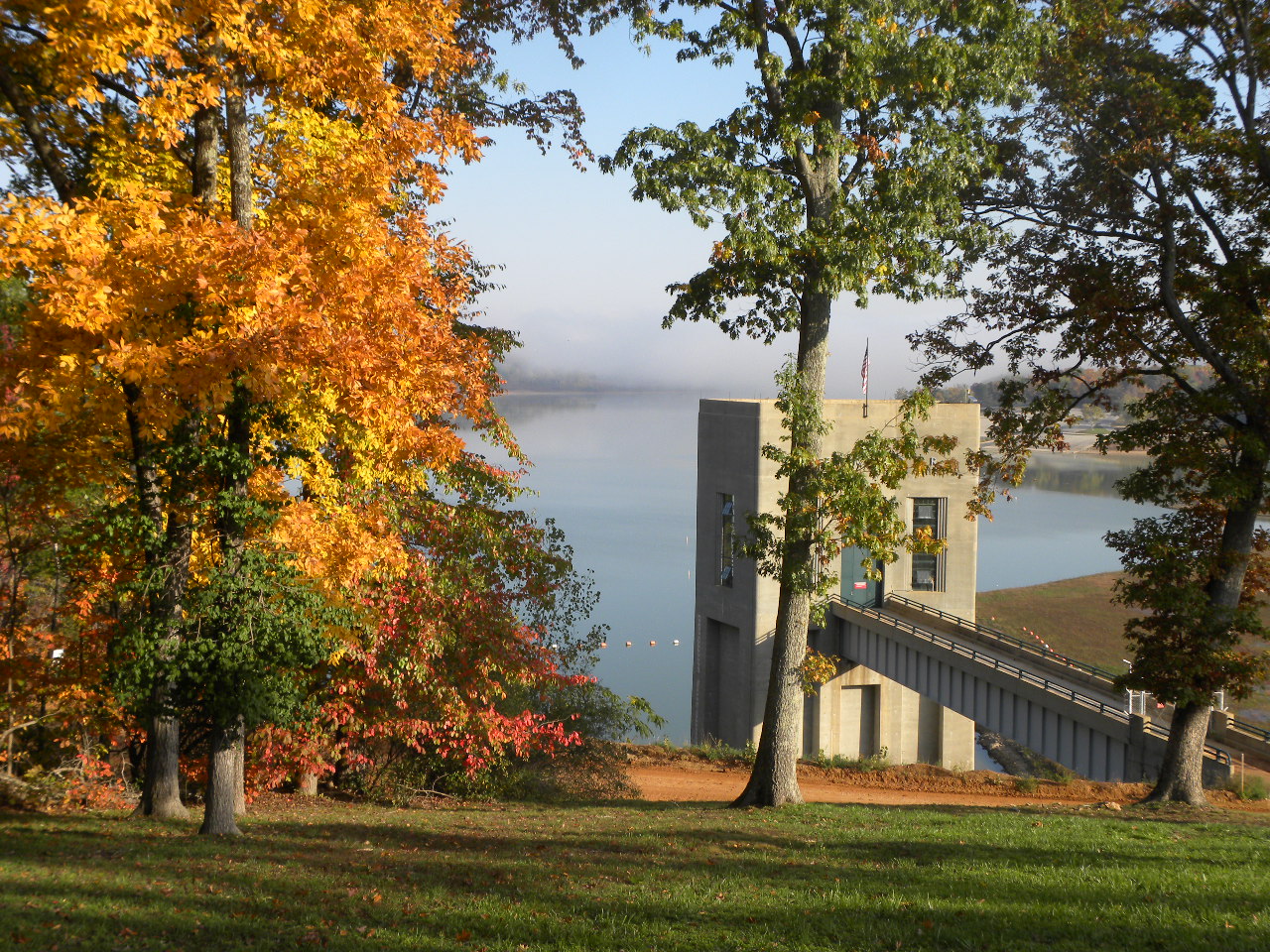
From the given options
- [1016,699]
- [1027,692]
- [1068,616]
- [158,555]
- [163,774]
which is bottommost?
[1068,616]

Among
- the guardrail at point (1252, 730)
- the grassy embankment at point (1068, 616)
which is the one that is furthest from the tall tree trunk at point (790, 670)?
the grassy embankment at point (1068, 616)

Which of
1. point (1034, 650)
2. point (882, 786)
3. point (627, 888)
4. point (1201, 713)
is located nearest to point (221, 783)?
point (627, 888)

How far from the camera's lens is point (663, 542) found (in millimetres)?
68250

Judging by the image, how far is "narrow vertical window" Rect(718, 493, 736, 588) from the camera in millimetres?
→ 30938

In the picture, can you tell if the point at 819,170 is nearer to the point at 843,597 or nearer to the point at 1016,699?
the point at 1016,699

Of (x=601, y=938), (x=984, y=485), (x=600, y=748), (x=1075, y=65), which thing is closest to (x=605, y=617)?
(x=600, y=748)

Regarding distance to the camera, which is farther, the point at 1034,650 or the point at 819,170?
the point at 1034,650

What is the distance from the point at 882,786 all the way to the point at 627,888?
17189mm

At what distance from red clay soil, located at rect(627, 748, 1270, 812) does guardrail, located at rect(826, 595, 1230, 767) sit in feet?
5.54

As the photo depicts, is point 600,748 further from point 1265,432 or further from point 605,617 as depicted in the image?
point 605,617

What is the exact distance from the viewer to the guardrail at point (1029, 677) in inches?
705

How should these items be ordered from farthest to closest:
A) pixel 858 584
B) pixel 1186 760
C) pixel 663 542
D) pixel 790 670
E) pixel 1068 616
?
pixel 663 542, pixel 1068 616, pixel 858 584, pixel 1186 760, pixel 790 670

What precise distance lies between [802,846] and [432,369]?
6898 mm

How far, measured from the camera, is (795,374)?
48.2 ft
